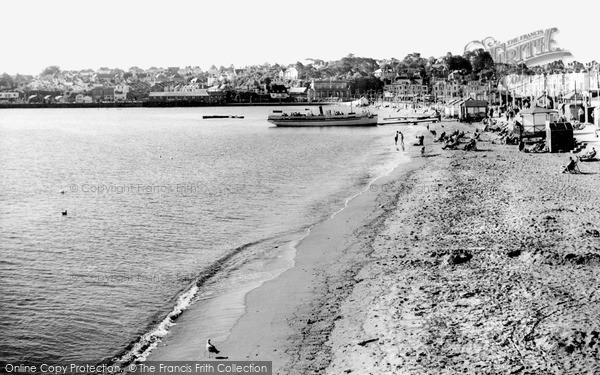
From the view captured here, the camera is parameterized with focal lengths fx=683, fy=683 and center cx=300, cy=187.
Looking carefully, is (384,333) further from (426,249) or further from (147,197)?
(147,197)

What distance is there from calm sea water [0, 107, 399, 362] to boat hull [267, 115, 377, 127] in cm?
3463

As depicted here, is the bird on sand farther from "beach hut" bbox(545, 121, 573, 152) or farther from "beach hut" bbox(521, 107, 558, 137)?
"beach hut" bbox(521, 107, 558, 137)

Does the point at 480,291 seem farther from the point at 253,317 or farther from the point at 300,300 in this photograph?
the point at 253,317

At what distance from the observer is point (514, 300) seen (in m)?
12.0

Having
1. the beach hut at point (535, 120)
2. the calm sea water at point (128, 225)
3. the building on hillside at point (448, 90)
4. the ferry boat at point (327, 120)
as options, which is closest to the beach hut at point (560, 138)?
the beach hut at point (535, 120)

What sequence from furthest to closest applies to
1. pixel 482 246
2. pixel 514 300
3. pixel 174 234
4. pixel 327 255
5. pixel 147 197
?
pixel 147 197 → pixel 174 234 → pixel 327 255 → pixel 482 246 → pixel 514 300

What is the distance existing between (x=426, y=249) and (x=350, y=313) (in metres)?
4.48

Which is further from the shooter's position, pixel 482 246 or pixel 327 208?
pixel 327 208

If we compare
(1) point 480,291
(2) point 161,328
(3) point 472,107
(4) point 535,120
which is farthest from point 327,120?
(1) point 480,291

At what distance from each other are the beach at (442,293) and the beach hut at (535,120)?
64.5 feet

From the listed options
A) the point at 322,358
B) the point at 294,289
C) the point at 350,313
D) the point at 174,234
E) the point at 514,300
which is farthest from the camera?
the point at 174,234

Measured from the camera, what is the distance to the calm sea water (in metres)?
13.8

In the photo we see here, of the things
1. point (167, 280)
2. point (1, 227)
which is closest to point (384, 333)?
point (167, 280)

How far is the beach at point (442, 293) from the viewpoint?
1009 centimetres
